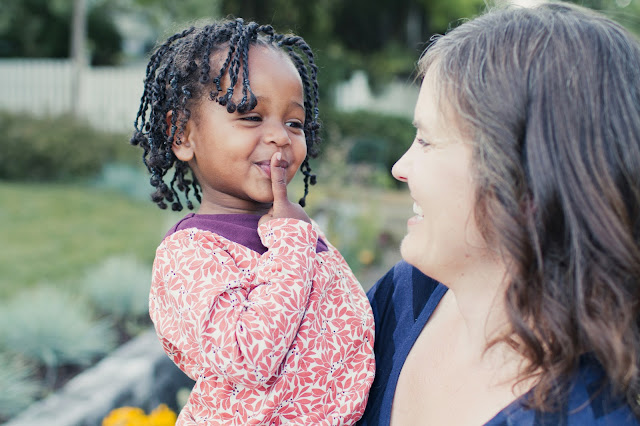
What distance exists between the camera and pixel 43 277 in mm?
5898

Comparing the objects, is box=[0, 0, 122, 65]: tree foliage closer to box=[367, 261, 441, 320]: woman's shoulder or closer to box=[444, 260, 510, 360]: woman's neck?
box=[367, 261, 441, 320]: woman's shoulder

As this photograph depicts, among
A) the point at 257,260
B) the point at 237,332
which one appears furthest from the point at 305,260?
the point at 237,332

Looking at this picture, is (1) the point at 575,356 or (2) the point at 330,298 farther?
(2) the point at 330,298

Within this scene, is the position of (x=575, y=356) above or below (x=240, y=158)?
below

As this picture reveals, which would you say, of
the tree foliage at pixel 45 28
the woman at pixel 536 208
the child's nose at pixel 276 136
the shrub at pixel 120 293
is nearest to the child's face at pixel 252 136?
the child's nose at pixel 276 136

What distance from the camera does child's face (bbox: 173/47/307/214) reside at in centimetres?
178

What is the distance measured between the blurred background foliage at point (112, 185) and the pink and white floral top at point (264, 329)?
2.30 ft

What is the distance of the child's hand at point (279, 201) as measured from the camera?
1.74 metres

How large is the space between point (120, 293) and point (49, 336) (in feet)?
2.98

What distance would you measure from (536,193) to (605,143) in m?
0.16

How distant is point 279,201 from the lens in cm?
176

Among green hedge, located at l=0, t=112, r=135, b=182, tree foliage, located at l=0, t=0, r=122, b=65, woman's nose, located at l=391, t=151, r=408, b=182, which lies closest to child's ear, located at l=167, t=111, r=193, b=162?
woman's nose, located at l=391, t=151, r=408, b=182

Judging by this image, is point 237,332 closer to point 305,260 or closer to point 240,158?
point 305,260

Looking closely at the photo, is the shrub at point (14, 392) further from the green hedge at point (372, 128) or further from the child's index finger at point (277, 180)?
the green hedge at point (372, 128)
